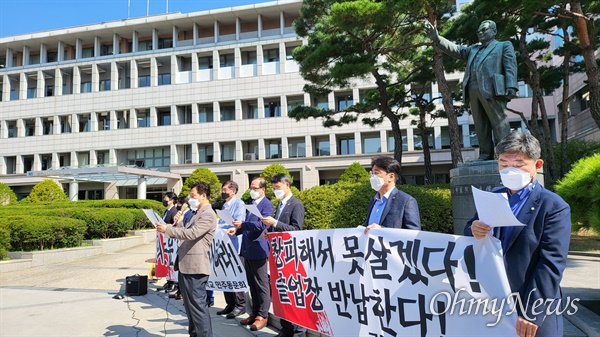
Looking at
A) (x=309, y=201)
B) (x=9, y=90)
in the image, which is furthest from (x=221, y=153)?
(x=309, y=201)

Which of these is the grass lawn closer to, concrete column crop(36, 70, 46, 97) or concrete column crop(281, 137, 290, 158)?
concrete column crop(281, 137, 290, 158)

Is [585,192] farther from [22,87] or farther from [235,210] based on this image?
[22,87]

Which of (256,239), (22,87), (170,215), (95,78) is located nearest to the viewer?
(256,239)

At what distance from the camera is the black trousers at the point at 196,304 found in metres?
4.08

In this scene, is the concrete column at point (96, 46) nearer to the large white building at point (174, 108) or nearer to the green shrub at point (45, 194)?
→ the large white building at point (174, 108)

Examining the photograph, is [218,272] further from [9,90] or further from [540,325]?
[9,90]

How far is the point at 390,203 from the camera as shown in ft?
11.5

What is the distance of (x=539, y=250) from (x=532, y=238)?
7 cm

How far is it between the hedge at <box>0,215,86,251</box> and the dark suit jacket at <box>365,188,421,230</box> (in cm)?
1172

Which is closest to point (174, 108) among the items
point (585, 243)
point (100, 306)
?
point (100, 306)

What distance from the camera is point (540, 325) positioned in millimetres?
2143

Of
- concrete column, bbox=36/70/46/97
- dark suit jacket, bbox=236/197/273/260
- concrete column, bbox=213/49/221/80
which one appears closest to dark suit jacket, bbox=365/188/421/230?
dark suit jacket, bbox=236/197/273/260

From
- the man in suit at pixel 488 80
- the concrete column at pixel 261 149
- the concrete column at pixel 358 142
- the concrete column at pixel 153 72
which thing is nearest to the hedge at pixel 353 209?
the man in suit at pixel 488 80

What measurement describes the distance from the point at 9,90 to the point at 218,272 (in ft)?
146
